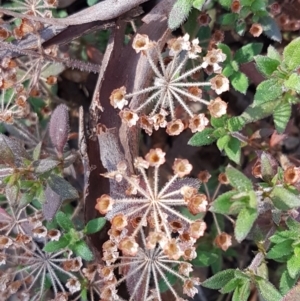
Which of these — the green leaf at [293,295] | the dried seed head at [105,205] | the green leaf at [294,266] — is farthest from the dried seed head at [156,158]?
the green leaf at [293,295]

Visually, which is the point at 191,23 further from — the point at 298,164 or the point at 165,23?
the point at 298,164

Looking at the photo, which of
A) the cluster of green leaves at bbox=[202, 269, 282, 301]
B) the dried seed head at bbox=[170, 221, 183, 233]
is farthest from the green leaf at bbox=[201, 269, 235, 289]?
the dried seed head at bbox=[170, 221, 183, 233]

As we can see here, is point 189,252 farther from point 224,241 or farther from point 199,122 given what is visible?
point 199,122

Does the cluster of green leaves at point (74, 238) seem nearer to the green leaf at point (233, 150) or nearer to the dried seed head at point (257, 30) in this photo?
the green leaf at point (233, 150)

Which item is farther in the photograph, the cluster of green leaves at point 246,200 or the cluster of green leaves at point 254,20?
the cluster of green leaves at point 254,20

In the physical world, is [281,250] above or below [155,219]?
below

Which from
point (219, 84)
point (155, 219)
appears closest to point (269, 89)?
point (219, 84)
